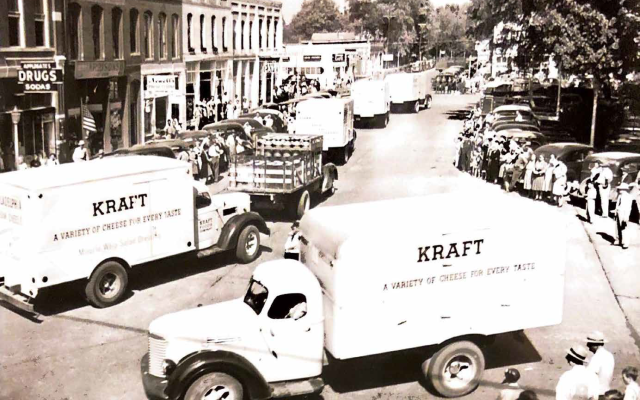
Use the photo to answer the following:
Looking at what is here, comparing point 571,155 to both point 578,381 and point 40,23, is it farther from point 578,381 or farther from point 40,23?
point 40,23

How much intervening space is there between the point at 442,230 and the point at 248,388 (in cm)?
338

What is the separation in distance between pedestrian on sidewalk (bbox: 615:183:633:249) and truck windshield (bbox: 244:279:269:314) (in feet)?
37.3

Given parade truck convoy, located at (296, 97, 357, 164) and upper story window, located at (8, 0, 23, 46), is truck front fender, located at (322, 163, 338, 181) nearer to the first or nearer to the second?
parade truck convoy, located at (296, 97, 357, 164)

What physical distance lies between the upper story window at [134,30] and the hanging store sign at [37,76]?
26.6 feet

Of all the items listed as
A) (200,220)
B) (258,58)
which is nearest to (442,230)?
(200,220)

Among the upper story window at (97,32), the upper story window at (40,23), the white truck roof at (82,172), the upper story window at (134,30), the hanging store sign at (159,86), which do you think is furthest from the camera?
the upper story window at (134,30)

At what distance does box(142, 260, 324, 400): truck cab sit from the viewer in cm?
895

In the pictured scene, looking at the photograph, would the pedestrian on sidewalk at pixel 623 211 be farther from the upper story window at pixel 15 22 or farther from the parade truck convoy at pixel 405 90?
the parade truck convoy at pixel 405 90

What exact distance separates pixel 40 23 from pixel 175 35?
1346 cm

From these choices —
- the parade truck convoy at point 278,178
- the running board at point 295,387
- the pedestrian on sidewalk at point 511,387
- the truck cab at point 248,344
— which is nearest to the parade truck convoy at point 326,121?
the parade truck convoy at point 278,178

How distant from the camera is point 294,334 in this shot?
9484 mm

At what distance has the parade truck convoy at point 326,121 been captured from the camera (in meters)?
29.3

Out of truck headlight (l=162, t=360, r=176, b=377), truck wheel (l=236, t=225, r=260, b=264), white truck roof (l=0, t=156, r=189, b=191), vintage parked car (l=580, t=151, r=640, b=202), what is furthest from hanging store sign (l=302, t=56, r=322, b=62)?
truck headlight (l=162, t=360, r=176, b=377)

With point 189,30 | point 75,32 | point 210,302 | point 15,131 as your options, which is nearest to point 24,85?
point 15,131
